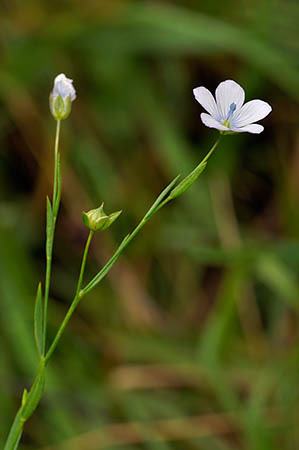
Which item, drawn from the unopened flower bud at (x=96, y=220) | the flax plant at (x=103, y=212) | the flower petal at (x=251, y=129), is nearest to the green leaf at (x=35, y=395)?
the flax plant at (x=103, y=212)

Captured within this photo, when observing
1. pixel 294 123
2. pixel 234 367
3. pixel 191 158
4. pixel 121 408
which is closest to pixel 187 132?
pixel 191 158

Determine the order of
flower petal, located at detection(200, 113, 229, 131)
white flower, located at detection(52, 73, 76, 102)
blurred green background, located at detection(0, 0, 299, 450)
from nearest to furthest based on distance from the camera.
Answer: flower petal, located at detection(200, 113, 229, 131)
white flower, located at detection(52, 73, 76, 102)
blurred green background, located at detection(0, 0, 299, 450)

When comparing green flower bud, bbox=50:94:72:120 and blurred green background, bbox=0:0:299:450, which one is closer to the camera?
green flower bud, bbox=50:94:72:120

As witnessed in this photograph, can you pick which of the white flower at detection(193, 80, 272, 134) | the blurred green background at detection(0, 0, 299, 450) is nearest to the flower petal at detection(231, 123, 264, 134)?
the white flower at detection(193, 80, 272, 134)

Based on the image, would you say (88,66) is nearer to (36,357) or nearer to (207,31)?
(207,31)

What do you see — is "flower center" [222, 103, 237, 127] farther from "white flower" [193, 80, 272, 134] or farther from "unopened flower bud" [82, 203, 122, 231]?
"unopened flower bud" [82, 203, 122, 231]

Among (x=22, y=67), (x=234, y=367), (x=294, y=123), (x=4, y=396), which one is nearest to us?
(x=4, y=396)

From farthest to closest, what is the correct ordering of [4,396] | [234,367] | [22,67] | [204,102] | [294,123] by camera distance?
[294,123], [22,67], [234,367], [4,396], [204,102]
